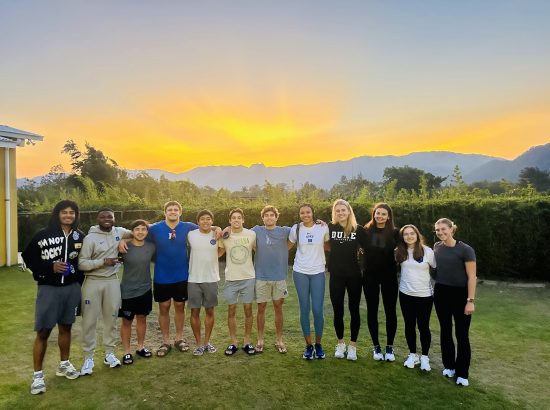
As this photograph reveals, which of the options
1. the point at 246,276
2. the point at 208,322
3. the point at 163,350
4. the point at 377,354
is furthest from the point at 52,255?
the point at 377,354

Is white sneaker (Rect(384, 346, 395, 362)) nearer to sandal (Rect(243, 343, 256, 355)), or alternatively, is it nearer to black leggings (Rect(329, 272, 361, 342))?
black leggings (Rect(329, 272, 361, 342))

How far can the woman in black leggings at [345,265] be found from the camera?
446 centimetres

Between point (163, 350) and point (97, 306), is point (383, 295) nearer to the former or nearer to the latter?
point (163, 350)

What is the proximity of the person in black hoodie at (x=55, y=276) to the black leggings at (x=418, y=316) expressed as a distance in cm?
344

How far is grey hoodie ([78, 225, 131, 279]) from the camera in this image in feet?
13.3

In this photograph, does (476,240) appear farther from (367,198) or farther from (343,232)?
(343,232)

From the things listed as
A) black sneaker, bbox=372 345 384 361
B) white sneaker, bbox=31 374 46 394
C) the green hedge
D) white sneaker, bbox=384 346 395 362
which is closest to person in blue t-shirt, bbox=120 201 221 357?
white sneaker, bbox=31 374 46 394

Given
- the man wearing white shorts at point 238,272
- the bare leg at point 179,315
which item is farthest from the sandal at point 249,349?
the bare leg at point 179,315

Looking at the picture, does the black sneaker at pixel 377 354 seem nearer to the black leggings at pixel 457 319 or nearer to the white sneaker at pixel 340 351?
the white sneaker at pixel 340 351

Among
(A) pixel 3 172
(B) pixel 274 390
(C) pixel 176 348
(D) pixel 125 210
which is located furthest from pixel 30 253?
(D) pixel 125 210

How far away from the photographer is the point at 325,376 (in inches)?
165

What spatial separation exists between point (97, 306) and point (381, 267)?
307 centimetres

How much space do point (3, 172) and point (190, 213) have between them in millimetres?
5658

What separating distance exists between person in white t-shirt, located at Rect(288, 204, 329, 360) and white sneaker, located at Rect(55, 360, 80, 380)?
2471mm
